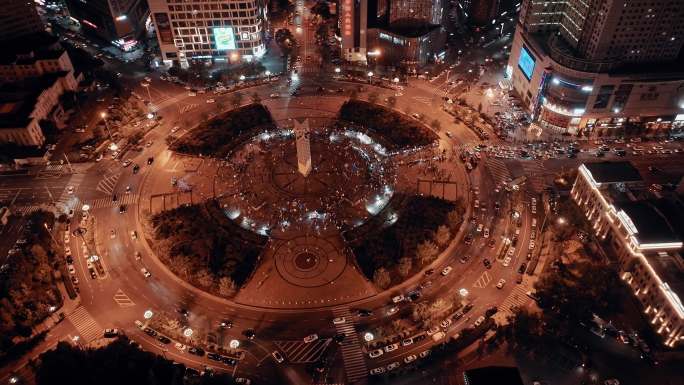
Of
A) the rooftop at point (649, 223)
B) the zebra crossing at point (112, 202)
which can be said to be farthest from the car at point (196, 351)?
the rooftop at point (649, 223)

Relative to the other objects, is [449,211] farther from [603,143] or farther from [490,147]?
[603,143]

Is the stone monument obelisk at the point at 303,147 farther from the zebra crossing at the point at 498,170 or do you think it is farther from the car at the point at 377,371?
the car at the point at 377,371

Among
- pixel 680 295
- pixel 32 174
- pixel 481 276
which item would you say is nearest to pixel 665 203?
pixel 680 295

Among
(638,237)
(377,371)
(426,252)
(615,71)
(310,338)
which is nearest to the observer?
(377,371)

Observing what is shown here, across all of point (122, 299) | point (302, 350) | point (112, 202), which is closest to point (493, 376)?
point (302, 350)

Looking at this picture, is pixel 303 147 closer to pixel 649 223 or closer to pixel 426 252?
pixel 426 252

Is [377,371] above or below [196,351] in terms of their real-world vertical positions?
below

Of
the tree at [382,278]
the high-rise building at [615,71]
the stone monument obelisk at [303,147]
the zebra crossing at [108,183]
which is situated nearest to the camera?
the tree at [382,278]
